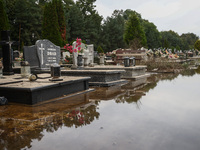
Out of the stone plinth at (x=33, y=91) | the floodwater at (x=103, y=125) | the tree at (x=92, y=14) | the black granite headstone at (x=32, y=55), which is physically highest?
the tree at (x=92, y=14)

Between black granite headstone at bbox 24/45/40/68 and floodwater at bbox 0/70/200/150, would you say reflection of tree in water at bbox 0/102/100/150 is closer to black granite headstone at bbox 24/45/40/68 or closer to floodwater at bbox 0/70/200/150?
floodwater at bbox 0/70/200/150

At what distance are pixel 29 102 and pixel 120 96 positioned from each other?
281cm

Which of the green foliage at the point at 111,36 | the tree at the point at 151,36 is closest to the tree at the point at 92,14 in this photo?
the green foliage at the point at 111,36

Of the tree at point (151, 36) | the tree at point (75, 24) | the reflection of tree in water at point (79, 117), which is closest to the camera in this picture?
the reflection of tree in water at point (79, 117)

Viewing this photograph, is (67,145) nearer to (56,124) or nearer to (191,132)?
(56,124)

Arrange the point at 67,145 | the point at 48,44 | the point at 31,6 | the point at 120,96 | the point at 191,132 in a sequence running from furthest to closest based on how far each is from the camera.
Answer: the point at 31,6, the point at 48,44, the point at 120,96, the point at 191,132, the point at 67,145

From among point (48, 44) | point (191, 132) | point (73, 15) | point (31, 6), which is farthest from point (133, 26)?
point (191, 132)

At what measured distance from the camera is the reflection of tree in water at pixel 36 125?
3502 millimetres

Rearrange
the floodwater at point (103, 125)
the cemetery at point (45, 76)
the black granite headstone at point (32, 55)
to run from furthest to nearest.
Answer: the black granite headstone at point (32, 55) < the cemetery at point (45, 76) < the floodwater at point (103, 125)

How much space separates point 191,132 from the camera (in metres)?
3.87

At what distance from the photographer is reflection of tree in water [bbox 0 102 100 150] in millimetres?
3502

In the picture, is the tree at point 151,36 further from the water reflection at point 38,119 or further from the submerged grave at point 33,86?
the water reflection at point 38,119

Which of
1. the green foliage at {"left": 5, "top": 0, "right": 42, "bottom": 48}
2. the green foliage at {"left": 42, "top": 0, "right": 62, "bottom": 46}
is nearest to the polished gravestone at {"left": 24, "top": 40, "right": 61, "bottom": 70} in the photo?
the green foliage at {"left": 42, "top": 0, "right": 62, "bottom": 46}

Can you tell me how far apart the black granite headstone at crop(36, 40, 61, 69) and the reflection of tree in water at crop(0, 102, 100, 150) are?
696 cm
